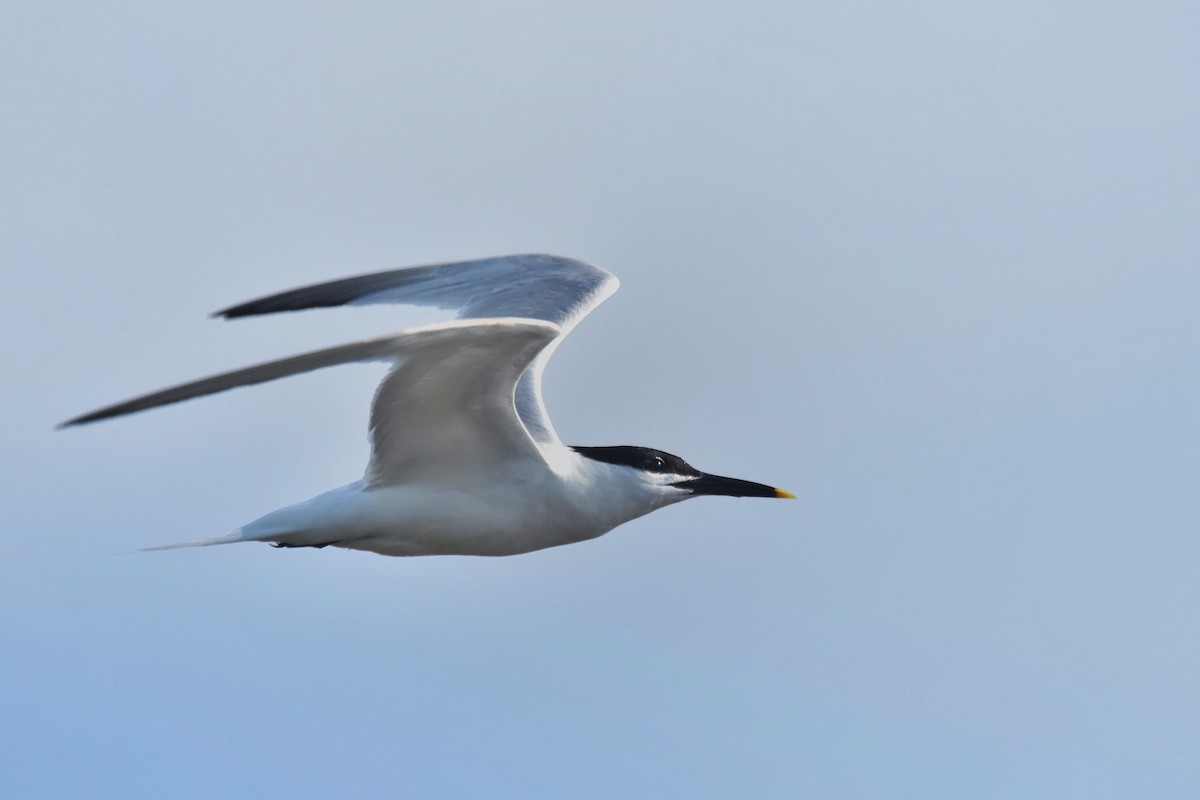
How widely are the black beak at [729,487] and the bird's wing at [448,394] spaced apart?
1554 millimetres

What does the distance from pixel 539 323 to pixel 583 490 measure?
6.03 feet

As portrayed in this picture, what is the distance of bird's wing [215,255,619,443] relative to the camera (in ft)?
32.6

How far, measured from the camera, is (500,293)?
10.8 meters

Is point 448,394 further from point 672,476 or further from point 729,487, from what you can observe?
point 729,487

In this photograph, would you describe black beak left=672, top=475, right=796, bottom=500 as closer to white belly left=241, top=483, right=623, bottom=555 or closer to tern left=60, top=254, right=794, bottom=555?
tern left=60, top=254, right=794, bottom=555

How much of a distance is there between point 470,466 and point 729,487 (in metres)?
2.19

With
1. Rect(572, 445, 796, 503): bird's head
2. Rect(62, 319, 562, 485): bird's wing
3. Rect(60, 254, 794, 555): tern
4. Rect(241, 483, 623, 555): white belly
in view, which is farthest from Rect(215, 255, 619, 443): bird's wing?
Rect(62, 319, 562, 485): bird's wing

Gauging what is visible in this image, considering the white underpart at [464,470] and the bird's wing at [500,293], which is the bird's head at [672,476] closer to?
the white underpart at [464,470]

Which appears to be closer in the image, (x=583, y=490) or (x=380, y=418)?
(x=380, y=418)

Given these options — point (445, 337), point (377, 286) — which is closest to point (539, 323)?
point (445, 337)

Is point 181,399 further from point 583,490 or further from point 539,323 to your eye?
point 583,490

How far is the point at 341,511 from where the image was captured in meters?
8.89

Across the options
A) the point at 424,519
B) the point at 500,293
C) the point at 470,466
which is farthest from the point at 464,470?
the point at 500,293

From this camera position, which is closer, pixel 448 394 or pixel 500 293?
pixel 448 394
